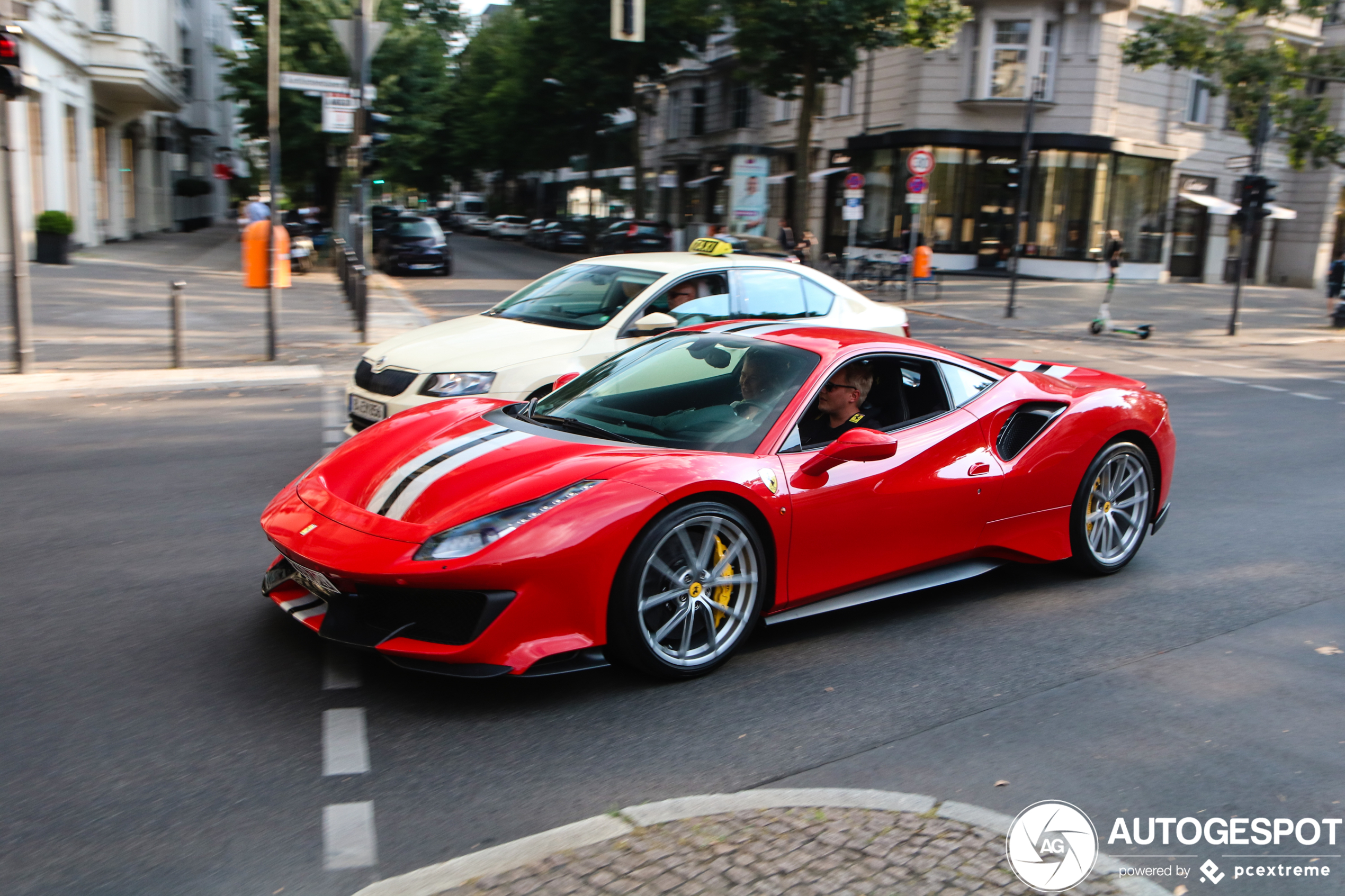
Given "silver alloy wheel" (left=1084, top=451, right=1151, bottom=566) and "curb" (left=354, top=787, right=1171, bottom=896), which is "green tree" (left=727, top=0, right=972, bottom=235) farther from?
"curb" (left=354, top=787, right=1171, bottom=896)

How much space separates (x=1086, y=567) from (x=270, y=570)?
3.93 meters

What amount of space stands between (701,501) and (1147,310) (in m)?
26.5

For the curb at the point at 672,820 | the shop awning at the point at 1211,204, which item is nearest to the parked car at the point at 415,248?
the shop awning at the point at 1211,204

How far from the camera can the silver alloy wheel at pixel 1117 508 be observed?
226 inches

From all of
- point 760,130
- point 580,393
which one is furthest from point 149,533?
point 760,130

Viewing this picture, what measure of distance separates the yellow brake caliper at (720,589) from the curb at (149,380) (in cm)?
876

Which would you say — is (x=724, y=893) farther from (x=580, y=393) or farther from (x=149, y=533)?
(x=149, y=533)

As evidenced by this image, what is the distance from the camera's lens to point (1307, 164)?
40.0 meters

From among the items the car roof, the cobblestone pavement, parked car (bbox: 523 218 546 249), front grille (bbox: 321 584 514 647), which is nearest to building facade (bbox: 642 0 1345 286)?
parked car (bbox: 523 218 546 249)

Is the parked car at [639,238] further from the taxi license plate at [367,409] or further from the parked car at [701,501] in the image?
the parked car at [701,501]

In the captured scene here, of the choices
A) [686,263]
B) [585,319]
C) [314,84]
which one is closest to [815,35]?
[314,84]

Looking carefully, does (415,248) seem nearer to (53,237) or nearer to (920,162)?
(53,237)

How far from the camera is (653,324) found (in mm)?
7402

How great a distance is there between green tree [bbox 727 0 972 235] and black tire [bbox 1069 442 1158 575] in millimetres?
26511
